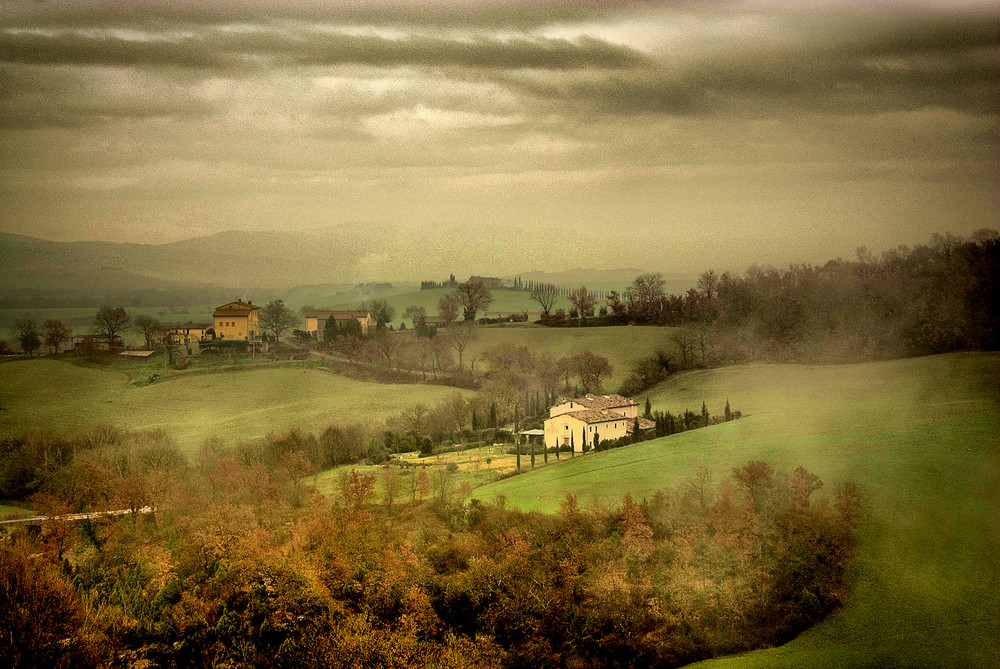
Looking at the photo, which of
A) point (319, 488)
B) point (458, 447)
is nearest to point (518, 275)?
point (458, 447)

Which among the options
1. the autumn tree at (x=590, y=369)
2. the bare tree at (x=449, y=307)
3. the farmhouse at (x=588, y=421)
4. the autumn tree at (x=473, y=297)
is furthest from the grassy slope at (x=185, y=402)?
the autumn tree at (x=590, y=369)

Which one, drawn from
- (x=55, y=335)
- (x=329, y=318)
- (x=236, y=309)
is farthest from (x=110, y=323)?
(x=329, y=318)

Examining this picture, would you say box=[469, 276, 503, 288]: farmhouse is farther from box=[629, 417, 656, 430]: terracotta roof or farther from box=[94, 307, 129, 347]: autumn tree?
box=[94, 307, 129, 347]: autumn tree

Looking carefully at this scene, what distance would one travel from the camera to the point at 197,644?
10.3 m

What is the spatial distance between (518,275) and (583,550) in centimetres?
596

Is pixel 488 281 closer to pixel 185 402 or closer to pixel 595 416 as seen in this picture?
pixel 595 416

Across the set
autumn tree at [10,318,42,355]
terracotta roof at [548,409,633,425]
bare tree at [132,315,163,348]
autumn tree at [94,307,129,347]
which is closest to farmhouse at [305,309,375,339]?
bare tree at [132,315,163,348]

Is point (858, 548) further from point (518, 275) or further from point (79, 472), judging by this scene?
point (79, 472)

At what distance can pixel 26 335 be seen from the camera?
13.2 m

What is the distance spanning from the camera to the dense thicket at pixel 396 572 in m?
10.3

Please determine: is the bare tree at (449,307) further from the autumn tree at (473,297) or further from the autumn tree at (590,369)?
the autumn tree at (590,369)

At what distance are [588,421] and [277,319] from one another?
5972 mm

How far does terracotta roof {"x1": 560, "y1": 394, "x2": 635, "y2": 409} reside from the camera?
46.7ft

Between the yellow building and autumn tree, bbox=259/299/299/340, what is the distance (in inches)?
5.4
